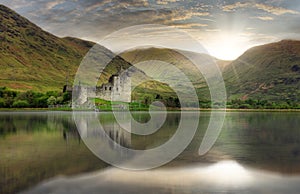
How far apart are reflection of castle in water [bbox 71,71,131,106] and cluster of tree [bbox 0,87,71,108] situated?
3.61 metres

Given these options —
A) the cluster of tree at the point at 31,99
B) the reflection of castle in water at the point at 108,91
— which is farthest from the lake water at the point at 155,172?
the cluster of tree at the point at 31,99

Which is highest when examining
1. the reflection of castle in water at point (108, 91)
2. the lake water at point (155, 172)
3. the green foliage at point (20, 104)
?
the reflection of castle in water at point (108, 91)

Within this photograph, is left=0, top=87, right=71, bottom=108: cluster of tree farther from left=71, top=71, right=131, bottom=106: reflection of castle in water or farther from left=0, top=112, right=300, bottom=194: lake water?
left=0, top=112, right=300, bottom=194: lake water

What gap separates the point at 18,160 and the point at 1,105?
96.5m

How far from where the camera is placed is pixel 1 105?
109375 mm

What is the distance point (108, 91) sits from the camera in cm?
10912

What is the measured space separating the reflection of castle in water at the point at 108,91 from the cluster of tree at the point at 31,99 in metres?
3.61

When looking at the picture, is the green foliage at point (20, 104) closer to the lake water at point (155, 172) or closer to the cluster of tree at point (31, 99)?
the cluster of tree at point (31, 99)

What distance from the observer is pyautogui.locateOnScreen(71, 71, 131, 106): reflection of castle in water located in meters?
101

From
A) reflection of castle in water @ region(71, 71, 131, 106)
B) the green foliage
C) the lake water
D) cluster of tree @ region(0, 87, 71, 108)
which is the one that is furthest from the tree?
the lake water

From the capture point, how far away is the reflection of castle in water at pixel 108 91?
10125 cm

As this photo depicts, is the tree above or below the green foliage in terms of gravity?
above

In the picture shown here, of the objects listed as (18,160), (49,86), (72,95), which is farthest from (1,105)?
(18,160)

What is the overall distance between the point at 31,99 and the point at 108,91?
75.9 ft
